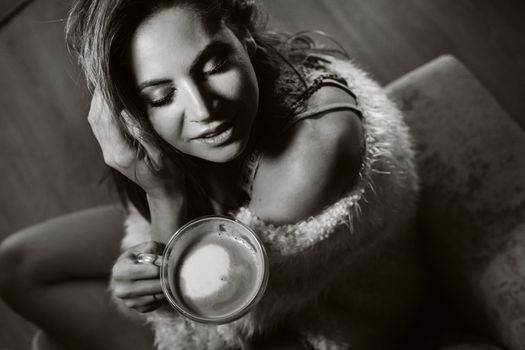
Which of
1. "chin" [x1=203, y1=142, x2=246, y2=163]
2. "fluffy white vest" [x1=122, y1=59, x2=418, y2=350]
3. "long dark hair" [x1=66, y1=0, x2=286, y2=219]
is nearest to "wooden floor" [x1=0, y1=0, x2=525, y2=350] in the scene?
"fluffy white vest" [x1=122, y1=59, x2=418, y2=350]

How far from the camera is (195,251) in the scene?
1017 mm

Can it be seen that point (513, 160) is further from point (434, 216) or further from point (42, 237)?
point (42, 237)

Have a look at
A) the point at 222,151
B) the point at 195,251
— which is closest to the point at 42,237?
the point at 195,251

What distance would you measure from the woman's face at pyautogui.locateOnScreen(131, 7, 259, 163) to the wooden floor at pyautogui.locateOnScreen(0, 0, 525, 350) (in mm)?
A: 1406

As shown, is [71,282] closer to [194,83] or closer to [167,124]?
[167,124]

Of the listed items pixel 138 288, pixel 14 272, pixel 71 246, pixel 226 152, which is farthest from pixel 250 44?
pixel 14 272

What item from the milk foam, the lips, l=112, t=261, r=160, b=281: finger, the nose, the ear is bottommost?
l=112, t=261, r=160, b=281: finger

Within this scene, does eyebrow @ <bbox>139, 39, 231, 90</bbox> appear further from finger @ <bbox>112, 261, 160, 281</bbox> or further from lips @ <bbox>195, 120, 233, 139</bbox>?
finger @ <bbox>112, 261, 160, 281</bbox>

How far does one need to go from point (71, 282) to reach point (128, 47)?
94 centimetres

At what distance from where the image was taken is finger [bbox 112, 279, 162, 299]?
1072 millimetres

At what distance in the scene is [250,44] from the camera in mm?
1076

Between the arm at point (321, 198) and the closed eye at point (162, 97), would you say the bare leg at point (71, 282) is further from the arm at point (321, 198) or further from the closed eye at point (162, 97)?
the closed eye at point (162, 97)

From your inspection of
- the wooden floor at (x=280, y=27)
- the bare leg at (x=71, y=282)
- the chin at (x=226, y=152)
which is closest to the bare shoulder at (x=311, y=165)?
the chin at (x=226, y=152)

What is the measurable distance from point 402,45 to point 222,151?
1.67 metres
